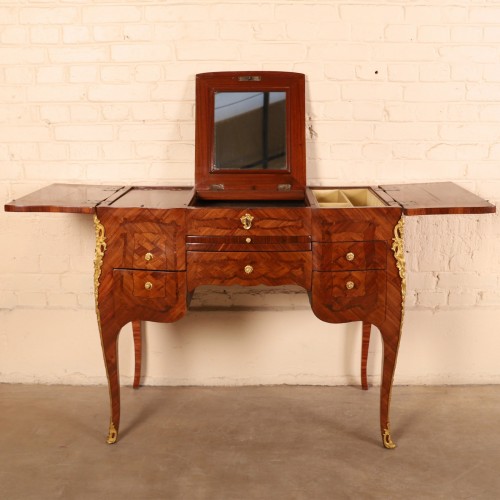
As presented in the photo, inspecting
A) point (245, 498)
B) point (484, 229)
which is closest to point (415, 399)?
point (484, 229)

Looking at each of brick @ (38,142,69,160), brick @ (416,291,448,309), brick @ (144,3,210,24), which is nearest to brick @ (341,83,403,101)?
brick @ (144,3,210,24)

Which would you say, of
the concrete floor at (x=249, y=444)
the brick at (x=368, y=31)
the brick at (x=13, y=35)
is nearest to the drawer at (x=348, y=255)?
the concrete floor at (x=249, y=444)

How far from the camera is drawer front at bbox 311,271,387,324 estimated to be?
102 inches

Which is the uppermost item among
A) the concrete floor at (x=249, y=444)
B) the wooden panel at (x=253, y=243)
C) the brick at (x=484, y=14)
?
the brick at (x=484, y=14)

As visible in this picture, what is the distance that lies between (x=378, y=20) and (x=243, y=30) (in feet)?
1.95

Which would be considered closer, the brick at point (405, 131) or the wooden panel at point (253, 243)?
the wooden panel at point (253, 243)

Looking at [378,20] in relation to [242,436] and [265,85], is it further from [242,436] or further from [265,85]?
[242,436]

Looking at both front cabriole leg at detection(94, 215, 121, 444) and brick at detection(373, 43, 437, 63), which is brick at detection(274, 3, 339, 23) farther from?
front cabriole leg at detection(94, 215, 121, 444)

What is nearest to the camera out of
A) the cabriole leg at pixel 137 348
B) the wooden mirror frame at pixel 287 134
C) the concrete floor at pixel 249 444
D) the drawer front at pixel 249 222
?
the concrete floor at pixel 249 444

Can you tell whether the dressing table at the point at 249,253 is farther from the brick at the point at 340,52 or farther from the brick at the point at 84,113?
the brick at the point at 340,52

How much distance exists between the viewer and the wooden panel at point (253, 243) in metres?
2.57

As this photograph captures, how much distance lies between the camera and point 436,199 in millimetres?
2656

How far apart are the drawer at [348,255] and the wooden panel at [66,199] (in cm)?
87

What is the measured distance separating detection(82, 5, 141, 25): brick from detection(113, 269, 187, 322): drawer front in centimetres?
116
